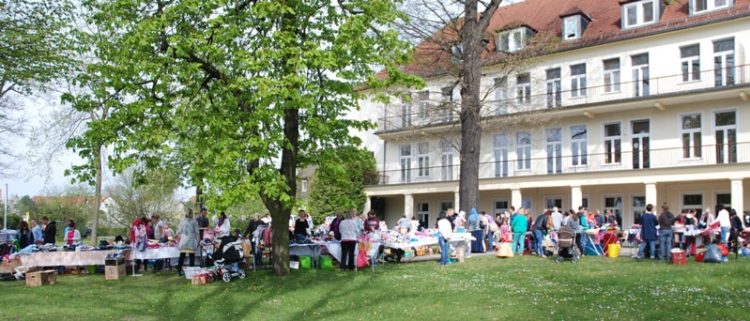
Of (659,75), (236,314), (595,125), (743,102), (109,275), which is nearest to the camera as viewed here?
(236,314)

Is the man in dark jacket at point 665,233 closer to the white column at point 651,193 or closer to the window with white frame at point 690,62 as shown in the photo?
the white column at point 651,193

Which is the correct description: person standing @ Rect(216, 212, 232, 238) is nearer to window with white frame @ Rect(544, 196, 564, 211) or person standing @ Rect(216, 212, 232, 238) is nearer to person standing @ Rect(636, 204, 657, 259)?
person standing @ Rect(636, 204, 657, 259)

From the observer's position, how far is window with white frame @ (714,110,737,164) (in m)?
29.3

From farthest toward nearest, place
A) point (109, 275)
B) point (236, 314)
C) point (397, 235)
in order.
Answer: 1. point (397, 235)
2. point (109, 275)
3. point (236, 314)

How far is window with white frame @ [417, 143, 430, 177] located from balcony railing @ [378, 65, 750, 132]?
117 inches

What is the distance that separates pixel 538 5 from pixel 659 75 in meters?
10.9

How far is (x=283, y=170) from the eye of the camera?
54.3 feet

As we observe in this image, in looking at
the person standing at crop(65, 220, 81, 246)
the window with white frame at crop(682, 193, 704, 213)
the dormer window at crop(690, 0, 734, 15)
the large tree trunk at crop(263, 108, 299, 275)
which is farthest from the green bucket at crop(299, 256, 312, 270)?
the dormer window at crop(690, 0, 734, 15)

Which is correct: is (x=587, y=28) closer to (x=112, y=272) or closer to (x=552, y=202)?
(x=552, y=202)

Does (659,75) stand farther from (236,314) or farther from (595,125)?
(236,314)

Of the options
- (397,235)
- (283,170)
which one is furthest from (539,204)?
(283,170)

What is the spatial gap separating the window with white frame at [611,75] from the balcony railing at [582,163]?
10.0ft

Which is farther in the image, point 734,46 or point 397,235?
point 734,46

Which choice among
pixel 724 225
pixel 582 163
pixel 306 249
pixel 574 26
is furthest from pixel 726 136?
pixel 306 249
